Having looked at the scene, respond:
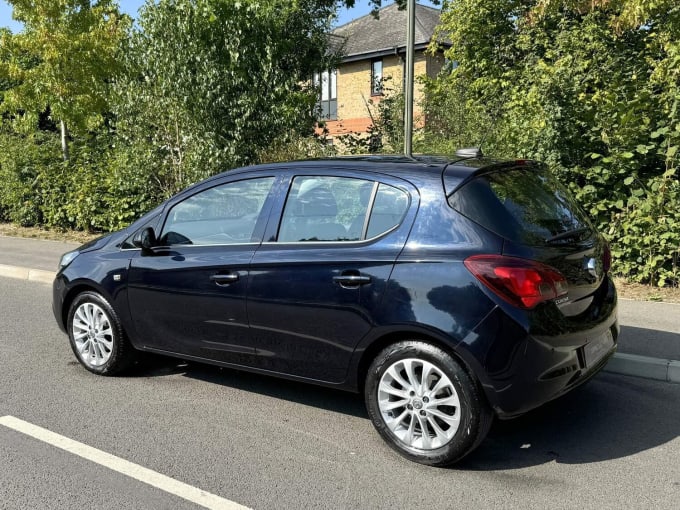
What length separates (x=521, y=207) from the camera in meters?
3.88

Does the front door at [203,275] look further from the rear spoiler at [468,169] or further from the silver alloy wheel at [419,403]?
the rear spoiler at [468,169]

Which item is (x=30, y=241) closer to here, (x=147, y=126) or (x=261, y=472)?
(x=147, y=126)

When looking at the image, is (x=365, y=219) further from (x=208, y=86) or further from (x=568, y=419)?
(x=208, y=86)

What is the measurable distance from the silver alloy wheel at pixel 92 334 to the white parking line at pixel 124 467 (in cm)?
96

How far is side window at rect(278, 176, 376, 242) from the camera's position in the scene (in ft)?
13.3

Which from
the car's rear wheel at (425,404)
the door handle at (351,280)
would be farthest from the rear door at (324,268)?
the car's rear wheel at (425,404)

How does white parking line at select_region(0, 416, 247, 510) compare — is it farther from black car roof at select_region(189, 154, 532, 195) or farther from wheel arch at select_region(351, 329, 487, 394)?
black car roof at select_region(189, 154, 532, 195)

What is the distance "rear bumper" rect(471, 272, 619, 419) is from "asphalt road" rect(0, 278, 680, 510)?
1.50 feet

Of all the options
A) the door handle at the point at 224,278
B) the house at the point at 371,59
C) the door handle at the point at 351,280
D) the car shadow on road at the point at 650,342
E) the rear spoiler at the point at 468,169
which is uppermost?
the house at the point at 371,59

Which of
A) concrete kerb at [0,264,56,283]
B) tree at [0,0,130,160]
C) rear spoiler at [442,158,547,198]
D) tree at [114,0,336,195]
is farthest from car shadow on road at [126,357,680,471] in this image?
tree at [0,0,130,160]

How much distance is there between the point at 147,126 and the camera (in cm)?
1197

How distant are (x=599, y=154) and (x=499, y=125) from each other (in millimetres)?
1810

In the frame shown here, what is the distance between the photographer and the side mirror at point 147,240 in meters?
4.89

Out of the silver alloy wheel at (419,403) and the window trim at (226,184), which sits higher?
the window trim at (226,184)
